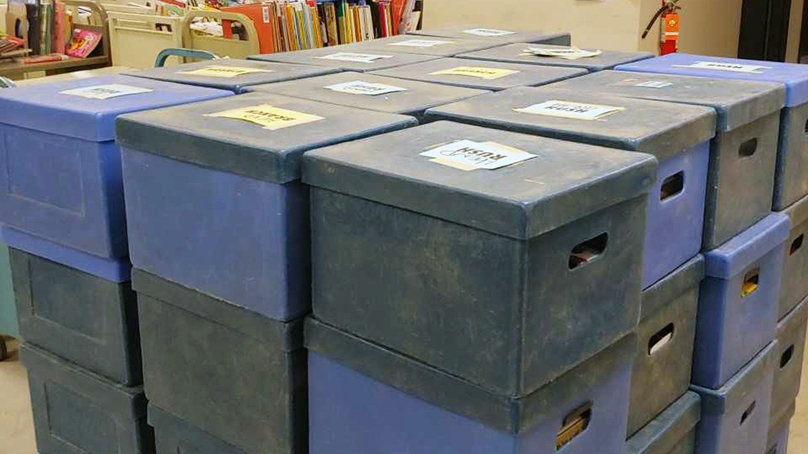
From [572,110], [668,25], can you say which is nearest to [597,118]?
[572,110]

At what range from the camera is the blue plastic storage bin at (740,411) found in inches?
63.2

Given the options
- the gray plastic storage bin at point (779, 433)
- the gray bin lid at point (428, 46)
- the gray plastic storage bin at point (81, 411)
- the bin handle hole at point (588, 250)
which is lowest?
the gray plastic storage bin at point (779, 433)

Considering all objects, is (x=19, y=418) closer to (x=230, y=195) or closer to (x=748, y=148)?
(x=230, y=195)

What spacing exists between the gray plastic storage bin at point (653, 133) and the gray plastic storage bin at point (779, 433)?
0.72 m

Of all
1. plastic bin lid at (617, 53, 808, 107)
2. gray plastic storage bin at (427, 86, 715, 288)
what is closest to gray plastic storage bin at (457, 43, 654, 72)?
plastic bin lid at (617, 53, 808, 107)

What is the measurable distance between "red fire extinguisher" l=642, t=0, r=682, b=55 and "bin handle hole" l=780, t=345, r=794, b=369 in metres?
2.50

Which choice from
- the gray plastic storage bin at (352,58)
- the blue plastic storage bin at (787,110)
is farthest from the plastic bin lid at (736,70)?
the gray plastic storage bin at (352,58)

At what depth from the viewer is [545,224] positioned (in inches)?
38.0

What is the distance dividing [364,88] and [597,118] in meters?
0.50

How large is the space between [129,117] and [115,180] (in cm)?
13

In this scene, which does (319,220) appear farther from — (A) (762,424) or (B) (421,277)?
(A) (762,424)

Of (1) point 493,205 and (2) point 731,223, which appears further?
(2) point 731,223

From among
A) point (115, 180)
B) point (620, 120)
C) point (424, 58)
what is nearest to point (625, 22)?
point (424, 58)

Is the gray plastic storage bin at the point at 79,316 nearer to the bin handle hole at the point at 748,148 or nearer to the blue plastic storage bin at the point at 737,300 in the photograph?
the blue plastic storage bin at the point at 737,300
